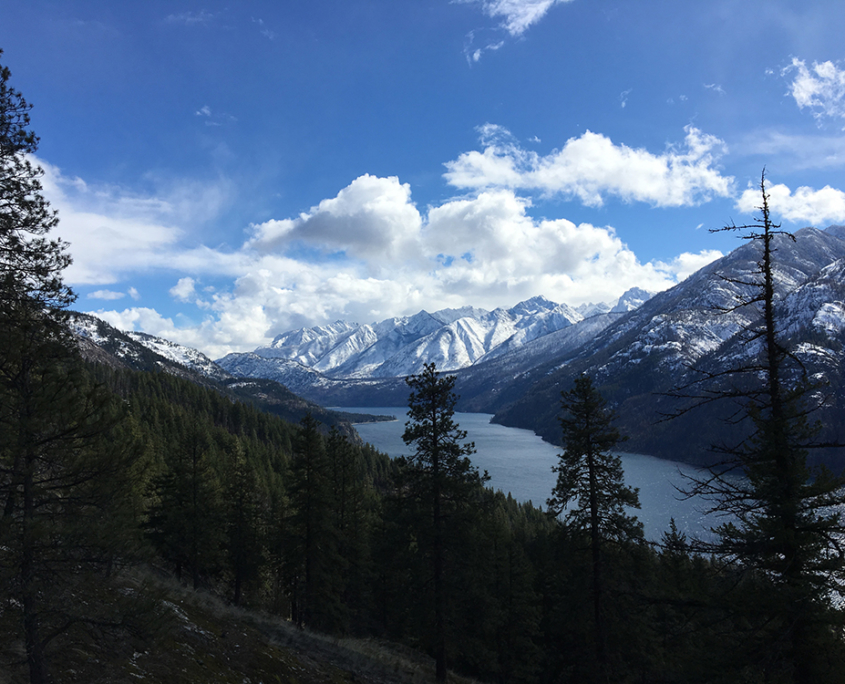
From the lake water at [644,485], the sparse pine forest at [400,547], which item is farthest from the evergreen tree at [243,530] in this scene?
the lake water at [644,485]

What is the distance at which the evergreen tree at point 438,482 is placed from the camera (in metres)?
24.4

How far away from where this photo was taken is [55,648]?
12156 millimetres

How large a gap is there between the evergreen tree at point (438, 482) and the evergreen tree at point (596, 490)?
4.90 m

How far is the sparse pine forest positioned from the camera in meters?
10.9

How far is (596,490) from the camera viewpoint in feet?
73.9

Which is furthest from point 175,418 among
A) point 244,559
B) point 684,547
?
point 684,547

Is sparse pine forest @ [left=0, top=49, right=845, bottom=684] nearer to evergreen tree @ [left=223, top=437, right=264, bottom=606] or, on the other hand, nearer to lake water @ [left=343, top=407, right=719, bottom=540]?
evergreen tree @ [left=223, top=437, right=264, bottom=606]

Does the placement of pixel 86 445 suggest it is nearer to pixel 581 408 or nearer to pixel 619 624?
pixel 581 408

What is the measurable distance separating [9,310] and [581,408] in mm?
21953

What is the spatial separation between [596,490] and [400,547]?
47.7 ft

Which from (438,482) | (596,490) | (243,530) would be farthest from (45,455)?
(243,530)

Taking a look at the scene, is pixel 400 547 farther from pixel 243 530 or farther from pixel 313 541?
pixel 243 530

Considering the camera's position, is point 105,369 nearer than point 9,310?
No

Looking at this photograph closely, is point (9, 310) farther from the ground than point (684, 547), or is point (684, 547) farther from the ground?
point (9, 310)
